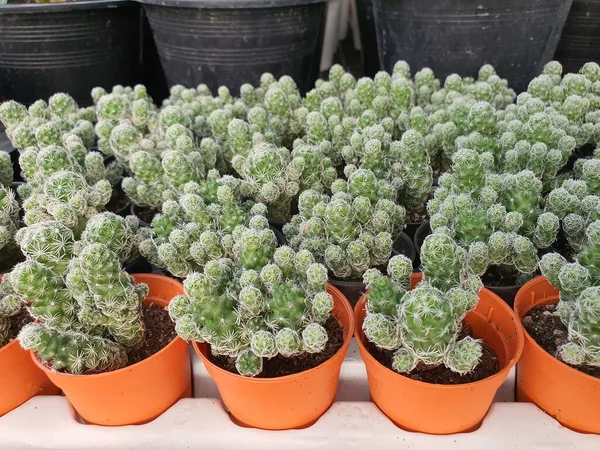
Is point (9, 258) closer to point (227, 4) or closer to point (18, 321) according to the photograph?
point (18, 321)

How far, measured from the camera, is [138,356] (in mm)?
1054

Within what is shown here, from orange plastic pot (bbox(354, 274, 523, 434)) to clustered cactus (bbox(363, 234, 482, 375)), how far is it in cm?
5

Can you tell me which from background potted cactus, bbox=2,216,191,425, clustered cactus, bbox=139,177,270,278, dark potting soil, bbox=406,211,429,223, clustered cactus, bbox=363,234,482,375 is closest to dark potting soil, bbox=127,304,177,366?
background potted cactus, bbox=2,216,191,425

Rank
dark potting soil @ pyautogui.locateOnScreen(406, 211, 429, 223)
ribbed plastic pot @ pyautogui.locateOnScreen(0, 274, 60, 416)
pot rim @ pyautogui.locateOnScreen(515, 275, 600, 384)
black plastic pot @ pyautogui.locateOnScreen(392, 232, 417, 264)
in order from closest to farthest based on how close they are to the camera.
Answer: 1. pot rim @ pyautogui.locateOnScreen(515, 275, 600, 384)
2. ribbed plastic pot @ pyautogui.locateOnScreen(0, 274, 60, 416)
3. black plastic pot @ pyautogui.locateOnScreen(392, 232, 417, 264)
4. dark potting soil @ pyautogui.locateOnScreen(406, 211, 429, 223)

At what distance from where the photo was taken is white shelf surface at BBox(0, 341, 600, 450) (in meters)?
0.95

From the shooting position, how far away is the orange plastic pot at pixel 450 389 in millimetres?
877

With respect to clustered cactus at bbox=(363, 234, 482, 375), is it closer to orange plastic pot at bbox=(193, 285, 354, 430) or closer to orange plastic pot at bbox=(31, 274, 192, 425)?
orange plastic pot at bbox=(193, 285, 354, 430)

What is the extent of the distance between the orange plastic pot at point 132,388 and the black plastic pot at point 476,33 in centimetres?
146

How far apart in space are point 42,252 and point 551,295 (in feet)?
3.36

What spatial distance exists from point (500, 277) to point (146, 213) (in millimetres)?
995

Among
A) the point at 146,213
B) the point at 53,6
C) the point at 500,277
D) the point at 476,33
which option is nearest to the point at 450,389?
the point at 500,277

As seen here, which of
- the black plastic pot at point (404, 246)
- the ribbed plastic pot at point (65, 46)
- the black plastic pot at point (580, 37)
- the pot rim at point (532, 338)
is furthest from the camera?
the black plastic pot at point (580, 37)

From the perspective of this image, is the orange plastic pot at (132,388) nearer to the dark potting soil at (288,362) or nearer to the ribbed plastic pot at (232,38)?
the dark potting soil at (288,362)

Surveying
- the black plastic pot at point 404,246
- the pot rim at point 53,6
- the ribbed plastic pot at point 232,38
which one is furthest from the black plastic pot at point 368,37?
the black plastic pot at point 404,246
